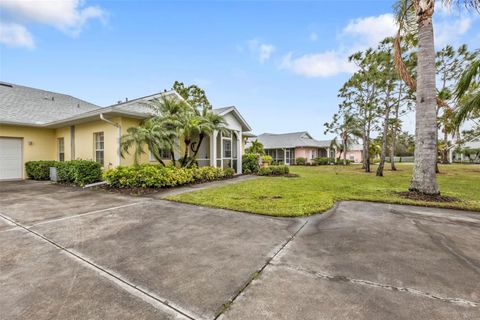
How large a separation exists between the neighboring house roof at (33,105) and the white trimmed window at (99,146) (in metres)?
4.44

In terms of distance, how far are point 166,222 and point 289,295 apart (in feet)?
10.9

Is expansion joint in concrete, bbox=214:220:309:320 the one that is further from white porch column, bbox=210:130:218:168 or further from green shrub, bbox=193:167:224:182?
white porch column, bbox=210:130:218:168

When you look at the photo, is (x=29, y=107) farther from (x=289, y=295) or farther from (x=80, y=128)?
(x=289, y=295)

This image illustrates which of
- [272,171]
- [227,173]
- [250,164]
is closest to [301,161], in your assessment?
[250,164]

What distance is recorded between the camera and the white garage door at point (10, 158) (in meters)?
12.5

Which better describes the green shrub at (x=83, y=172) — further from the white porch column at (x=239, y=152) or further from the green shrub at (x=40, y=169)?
the white porch column at (x=239, y=152)

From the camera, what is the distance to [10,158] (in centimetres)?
1275

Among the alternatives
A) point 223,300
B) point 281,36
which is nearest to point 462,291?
point 223,300

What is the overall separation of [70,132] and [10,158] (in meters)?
3.69

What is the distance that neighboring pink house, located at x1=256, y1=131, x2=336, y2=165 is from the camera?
3312cm

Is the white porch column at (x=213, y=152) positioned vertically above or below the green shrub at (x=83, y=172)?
above

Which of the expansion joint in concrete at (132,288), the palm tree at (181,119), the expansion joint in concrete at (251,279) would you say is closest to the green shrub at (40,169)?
the palm tree at (181,119)

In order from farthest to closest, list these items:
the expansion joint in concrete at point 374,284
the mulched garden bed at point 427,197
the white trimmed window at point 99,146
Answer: the white trimmed window at point 99,146 < the mulched garden bed at point 427,197 < the expansion joint in concrete at point 374,284

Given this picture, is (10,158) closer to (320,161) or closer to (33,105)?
(33,105)
